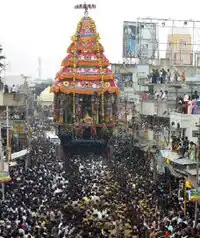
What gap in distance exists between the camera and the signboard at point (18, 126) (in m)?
40.9

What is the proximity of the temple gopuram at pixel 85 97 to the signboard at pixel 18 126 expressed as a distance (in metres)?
2.77

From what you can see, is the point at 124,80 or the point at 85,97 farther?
the point at 124,80

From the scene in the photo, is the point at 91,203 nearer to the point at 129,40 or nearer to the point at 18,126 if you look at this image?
the point at 18,126

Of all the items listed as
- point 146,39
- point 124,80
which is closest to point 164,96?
point 146,39

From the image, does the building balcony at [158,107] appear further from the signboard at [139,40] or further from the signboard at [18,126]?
the signboard at [18,126]

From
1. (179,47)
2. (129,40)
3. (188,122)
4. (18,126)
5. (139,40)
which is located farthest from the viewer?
(179,47)

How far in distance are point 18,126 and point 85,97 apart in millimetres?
5421

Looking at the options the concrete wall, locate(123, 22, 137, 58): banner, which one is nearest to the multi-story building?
locate(123, 22, 137, 58): banner

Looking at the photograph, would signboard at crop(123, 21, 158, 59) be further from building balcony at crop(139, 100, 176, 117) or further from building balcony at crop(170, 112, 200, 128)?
building balcony at crop(170, 112, 200, 128)

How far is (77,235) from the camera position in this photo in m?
20.3

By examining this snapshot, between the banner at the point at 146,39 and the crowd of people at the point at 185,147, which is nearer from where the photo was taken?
the crowd of people at the point at 185,147

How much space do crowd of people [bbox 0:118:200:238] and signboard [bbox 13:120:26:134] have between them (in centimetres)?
336

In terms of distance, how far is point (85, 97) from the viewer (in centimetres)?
4341

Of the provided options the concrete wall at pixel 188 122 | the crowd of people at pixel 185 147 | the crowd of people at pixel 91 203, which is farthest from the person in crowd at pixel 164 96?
the crowd of people at pixel 185 147
